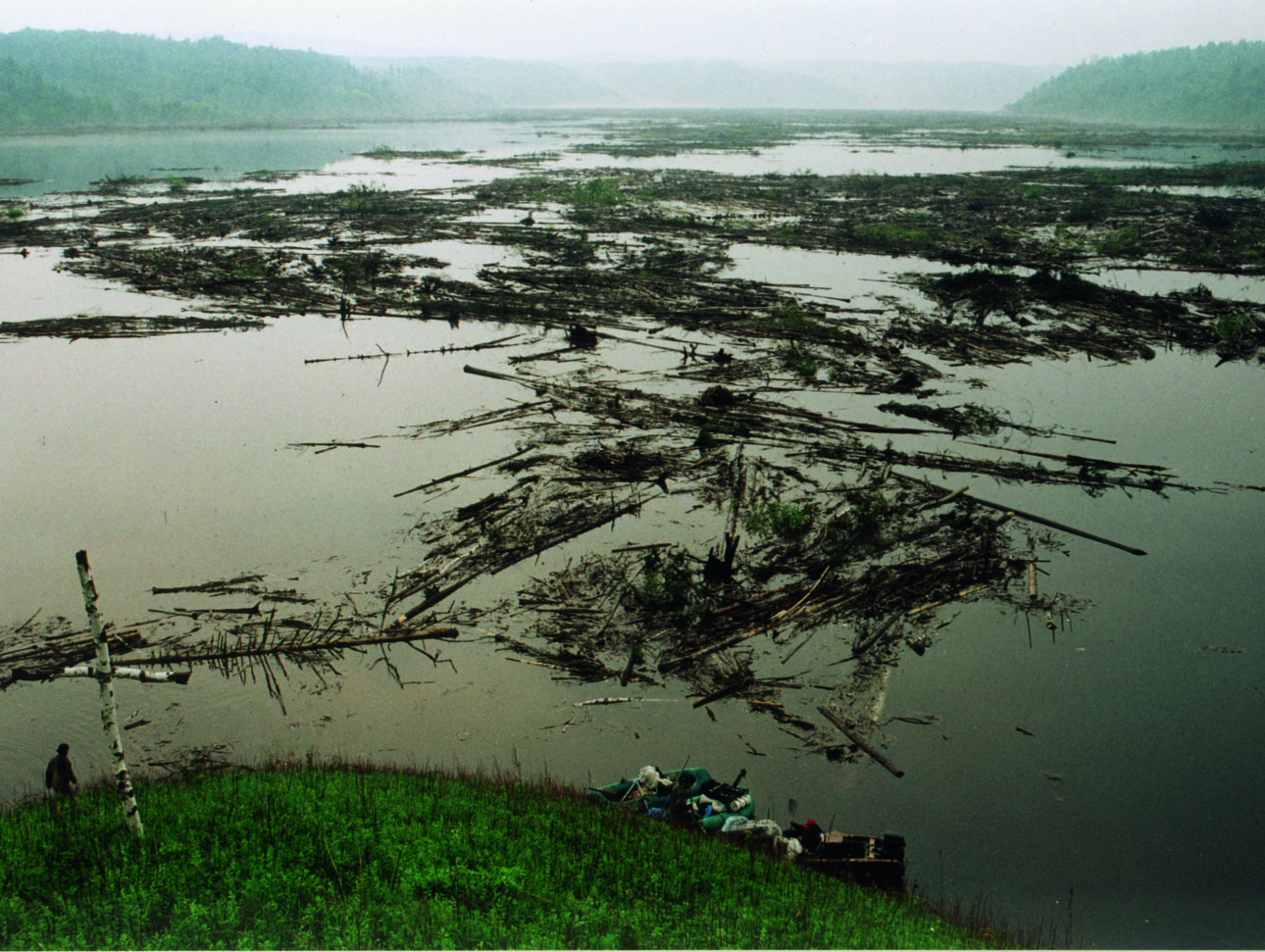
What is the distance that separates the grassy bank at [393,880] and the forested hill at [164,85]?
12675 centimetres

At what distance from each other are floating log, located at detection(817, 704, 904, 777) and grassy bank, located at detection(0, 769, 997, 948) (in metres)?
1.77

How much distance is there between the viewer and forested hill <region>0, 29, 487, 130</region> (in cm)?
11044

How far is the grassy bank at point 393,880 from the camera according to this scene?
19.2 feet

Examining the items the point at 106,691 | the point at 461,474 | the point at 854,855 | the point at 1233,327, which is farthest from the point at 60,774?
the point at 1233,327

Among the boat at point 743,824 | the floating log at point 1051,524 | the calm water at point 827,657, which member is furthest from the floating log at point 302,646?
the floating log at point 1051,524

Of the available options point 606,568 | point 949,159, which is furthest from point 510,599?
point 949,159

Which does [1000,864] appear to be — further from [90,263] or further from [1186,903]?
[90,263]

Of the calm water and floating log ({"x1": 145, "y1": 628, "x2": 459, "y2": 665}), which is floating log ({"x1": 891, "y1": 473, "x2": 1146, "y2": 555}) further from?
floating log ({"x1": 145, "y1": 628, "x2": 459, "y2": 665})

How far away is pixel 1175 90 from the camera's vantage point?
14700cm

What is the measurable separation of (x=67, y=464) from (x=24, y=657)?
21.4ft

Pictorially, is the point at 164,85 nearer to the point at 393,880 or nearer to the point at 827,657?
the point at 827,657

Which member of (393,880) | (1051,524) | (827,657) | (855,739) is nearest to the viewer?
(393,880)

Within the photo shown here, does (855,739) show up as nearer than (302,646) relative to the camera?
Yes

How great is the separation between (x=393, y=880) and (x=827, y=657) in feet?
18.4
